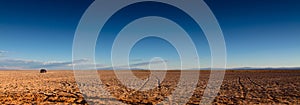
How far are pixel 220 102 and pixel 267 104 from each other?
6.80 ft

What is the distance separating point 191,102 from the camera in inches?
508

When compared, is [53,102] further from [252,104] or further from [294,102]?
[294,102]

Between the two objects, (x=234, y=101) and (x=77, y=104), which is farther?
(x=234, y=101)

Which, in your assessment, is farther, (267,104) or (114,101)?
(114,101)

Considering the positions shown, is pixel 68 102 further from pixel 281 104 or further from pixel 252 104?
pixel 281 104

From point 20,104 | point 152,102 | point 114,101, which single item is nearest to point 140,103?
point 152,102

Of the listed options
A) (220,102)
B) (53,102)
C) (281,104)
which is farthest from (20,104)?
(281,104)

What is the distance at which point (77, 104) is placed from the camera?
1217cm

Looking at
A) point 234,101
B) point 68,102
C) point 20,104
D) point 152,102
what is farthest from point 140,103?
point 20,104

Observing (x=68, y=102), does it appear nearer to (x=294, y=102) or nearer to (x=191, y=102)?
(x=191, y=102)

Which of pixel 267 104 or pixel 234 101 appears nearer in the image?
pixel 267 104

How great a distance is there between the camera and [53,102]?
12.6 m

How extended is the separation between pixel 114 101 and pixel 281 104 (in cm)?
784

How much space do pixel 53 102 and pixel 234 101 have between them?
8.70m
